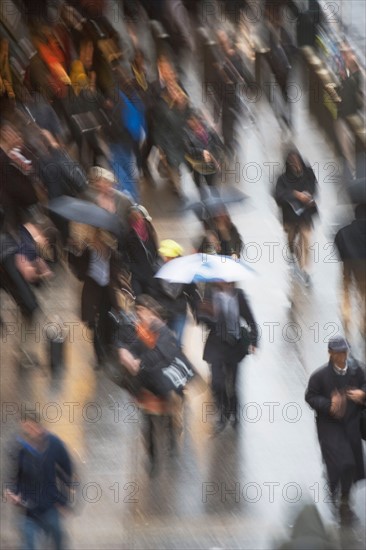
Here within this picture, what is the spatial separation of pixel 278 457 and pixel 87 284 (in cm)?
262

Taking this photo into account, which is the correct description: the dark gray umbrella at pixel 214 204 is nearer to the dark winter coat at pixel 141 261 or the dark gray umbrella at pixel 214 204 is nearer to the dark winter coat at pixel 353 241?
the dark winter coat at pixel 141 261

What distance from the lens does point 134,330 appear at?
1271 cm

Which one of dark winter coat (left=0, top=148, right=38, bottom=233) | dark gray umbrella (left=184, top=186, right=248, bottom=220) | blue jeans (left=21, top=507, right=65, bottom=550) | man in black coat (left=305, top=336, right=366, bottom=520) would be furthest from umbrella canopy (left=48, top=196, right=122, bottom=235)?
blue jeans (left=21, top=507, right=65, bottom=550)

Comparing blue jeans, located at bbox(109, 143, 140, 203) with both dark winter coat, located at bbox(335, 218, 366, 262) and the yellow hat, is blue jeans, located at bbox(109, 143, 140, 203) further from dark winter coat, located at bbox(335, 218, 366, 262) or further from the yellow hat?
dark winter coat, located at bbox(335, 218, 366, 262)

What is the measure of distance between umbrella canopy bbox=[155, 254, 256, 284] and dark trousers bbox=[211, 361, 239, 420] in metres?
0.81

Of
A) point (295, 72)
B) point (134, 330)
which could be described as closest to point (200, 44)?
point (295, 72)

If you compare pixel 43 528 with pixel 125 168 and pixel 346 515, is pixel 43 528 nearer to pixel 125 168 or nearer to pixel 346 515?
pixel 346 515

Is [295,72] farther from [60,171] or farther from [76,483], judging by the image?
[76,483]

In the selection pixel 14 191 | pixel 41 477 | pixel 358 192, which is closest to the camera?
pixel 41 477

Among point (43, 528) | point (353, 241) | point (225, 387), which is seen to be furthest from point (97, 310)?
point (43, 528)

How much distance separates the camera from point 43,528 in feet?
37.2

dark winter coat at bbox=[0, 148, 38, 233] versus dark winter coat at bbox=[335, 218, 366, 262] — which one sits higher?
dark winter coat at bbox=[0, 148, 38, 233]

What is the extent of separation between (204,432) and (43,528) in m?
2.53

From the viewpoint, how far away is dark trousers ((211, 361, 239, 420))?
Result: 13195mm
